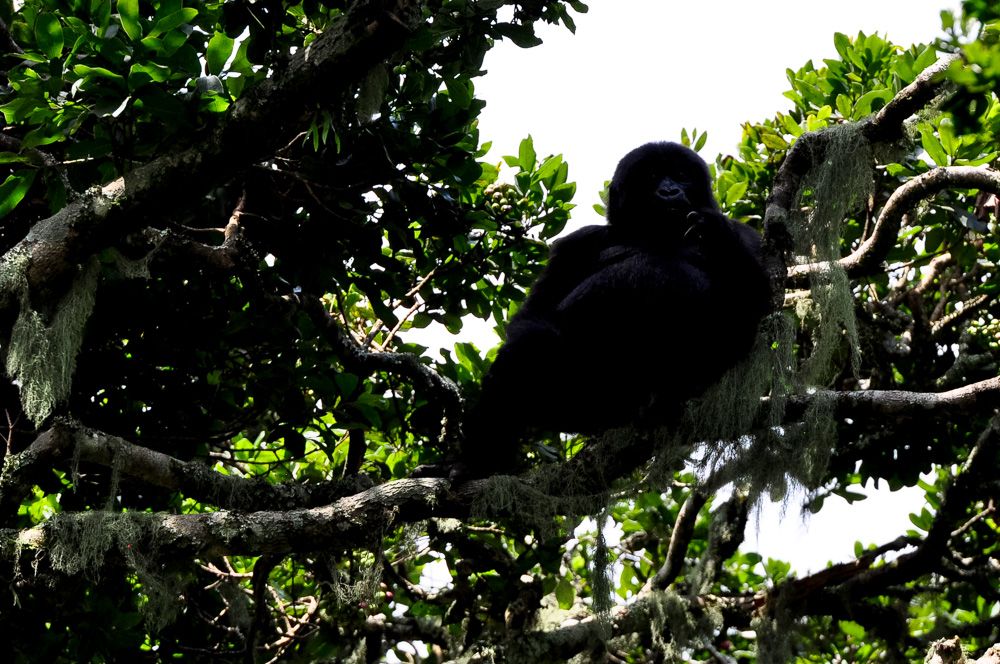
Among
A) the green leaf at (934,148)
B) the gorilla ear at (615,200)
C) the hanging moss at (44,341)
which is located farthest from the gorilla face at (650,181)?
the hanging moss at (44,341)

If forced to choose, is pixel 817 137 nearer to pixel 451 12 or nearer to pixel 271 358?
pixel 451 12

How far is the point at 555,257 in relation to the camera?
507 centimetres

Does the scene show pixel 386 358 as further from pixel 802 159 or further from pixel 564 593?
pixel 802 159

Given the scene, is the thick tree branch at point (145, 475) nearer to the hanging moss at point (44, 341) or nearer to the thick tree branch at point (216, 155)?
the hanging moss at point (44, 341)

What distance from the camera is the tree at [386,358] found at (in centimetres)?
361

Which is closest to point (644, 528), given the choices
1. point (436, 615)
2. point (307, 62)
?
point (436, 615)

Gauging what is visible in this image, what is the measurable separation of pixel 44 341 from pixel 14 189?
2.19 ft

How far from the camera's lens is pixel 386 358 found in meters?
4.61

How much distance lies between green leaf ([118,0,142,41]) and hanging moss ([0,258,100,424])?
82 cm

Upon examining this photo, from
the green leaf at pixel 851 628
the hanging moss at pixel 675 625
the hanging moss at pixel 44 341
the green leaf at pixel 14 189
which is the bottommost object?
the green leaf at pixel 851 628

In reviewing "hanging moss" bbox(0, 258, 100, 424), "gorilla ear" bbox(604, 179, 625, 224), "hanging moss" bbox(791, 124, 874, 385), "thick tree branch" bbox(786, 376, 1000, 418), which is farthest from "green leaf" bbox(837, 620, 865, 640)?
"hanging moss" bbox(0, 258, 100, 424)

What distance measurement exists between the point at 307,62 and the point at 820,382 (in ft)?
8.76

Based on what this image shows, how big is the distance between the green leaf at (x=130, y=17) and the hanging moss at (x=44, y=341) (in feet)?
2.69

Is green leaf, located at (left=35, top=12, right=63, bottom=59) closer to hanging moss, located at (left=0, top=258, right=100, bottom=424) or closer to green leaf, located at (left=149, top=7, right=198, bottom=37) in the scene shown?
green leaf, located at (left=149, top=7, right=198, bottom=37)
